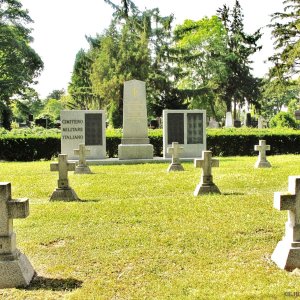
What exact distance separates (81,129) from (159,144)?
182 inches

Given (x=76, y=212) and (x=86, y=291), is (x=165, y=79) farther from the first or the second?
(x=86, y=291)

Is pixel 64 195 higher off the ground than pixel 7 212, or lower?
lower

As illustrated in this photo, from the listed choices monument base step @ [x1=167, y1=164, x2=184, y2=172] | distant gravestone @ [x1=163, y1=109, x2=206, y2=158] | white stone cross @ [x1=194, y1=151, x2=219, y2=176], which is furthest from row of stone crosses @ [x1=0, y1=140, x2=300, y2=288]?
distant gravestone @ [x1=163, y1=109, x2=206, y2=158]

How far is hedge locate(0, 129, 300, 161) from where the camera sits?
19.8 metres

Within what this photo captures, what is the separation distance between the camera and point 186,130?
1833cm

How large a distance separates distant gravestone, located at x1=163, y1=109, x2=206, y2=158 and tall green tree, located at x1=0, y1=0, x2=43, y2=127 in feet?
69.8

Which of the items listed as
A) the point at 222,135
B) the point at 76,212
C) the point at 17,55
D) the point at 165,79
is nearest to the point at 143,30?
the point at 165,79

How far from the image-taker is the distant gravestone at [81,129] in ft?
57.5

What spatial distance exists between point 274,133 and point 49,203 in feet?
53.2

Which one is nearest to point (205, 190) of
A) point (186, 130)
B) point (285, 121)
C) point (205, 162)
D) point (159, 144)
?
point (205, 162)

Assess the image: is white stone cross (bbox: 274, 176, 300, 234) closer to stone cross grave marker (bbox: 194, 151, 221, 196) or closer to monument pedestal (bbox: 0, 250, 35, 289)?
monument pedestal (bbox: 0, 250, 35, 289)

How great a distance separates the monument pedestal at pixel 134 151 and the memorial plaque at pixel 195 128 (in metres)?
1.95

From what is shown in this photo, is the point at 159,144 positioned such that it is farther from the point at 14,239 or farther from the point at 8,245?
the point at 8,245

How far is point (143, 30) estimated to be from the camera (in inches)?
1703
